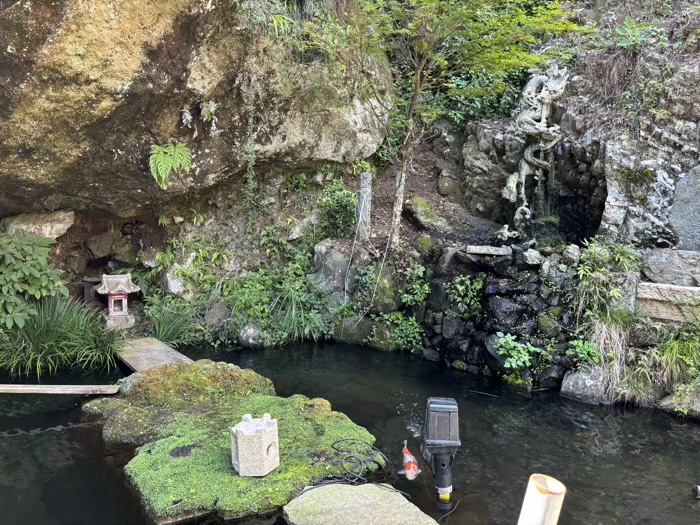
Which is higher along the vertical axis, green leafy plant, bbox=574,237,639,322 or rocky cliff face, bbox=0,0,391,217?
rocky cliff face, bbox=0,0,391,217

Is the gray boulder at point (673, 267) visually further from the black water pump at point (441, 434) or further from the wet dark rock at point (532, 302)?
the black water pump at point (441, 434)

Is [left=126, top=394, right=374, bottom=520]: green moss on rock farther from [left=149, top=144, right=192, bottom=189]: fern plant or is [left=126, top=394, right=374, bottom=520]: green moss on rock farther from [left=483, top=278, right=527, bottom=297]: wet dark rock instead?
[left=149, top=144, right=192, bottom=189]: fern plant

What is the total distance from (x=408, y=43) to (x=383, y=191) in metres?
3.25

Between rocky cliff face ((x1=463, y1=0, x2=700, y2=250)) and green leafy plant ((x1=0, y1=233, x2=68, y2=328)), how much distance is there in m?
7.74

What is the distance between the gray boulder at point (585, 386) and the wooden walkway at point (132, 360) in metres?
5.06

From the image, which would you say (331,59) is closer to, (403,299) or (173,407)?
(403,299)

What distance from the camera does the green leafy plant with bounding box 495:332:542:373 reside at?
689 cm

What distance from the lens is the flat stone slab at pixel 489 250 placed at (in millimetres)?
7877

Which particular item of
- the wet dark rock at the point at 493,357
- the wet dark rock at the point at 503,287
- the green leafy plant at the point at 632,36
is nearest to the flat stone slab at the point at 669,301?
the wet dark rock at the point at 503,287

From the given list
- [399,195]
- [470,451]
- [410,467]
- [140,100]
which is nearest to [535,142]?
[399,195]

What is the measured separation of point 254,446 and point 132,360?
3.58 metres

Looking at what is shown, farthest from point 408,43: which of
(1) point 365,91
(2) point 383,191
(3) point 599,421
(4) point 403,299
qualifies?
(3) point 599,421

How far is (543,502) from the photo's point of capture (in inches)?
91.1

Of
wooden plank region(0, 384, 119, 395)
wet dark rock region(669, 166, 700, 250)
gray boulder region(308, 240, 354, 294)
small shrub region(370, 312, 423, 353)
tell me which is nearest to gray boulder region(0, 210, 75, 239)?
wooden plank region(0, 384, 119, 395)
